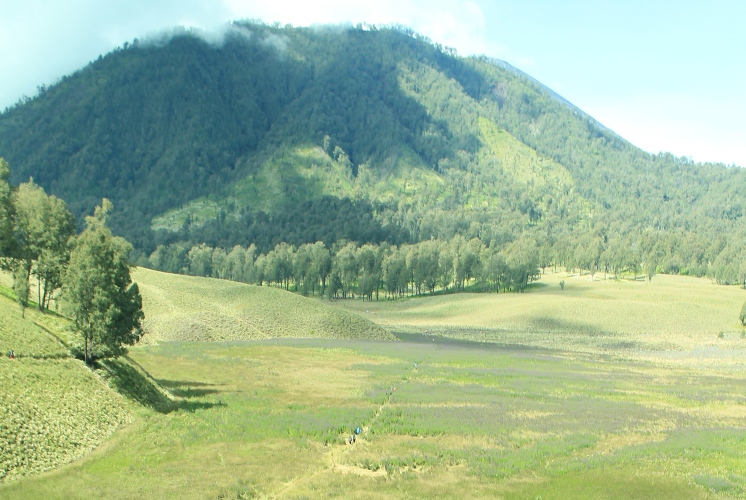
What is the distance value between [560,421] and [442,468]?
54.9 feet

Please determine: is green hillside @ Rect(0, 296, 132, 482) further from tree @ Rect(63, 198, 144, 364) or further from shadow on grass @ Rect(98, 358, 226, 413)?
tree @ Rect(63, 198, 144, 364)

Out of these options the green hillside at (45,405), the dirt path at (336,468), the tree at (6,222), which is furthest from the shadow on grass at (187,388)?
the tree at (6,222)

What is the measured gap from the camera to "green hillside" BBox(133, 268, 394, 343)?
4082 inches

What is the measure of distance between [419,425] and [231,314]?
73926 millimetres

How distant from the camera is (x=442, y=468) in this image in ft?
124

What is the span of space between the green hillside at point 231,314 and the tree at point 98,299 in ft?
143

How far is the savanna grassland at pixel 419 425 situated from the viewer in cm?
3462

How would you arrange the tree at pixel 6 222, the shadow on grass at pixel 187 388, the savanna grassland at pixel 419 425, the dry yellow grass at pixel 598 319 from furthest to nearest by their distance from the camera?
the dry yellow grass at pixel 598 319
the tree at pixel 6 222
the shadow on grass at pixel 187 388
the savanna grassland at pixel 419 425

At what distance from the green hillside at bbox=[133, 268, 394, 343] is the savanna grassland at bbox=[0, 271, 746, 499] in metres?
6.78

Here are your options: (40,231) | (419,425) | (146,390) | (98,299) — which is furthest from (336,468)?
(40,231)

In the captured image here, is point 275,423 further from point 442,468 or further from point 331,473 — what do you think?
point 442,468

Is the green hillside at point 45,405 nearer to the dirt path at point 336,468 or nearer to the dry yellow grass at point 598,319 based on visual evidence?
the dirt path at point 336,468

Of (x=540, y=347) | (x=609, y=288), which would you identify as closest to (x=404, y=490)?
(x=540, y=347)

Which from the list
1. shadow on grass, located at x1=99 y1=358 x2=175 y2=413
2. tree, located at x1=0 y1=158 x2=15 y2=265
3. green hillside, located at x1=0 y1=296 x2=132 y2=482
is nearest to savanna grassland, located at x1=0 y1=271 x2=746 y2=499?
Answer: shadow on grass, located at x1=99 y1=358 x2=175 y2=413
